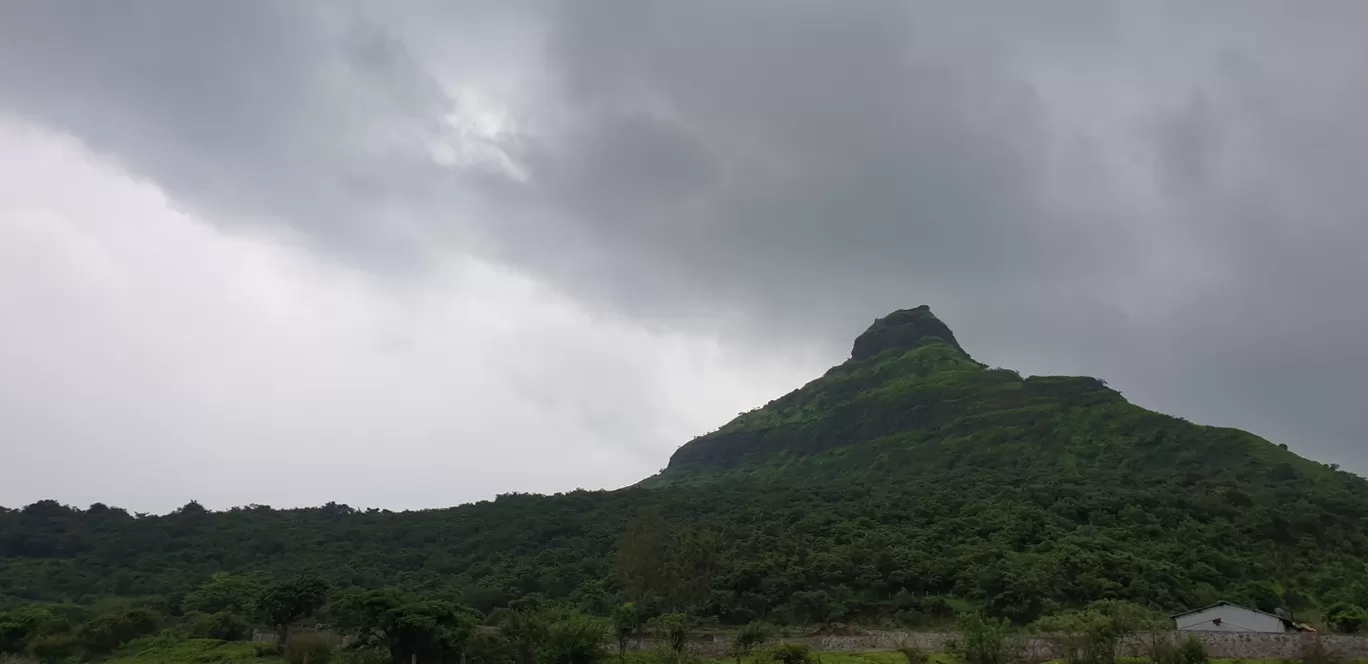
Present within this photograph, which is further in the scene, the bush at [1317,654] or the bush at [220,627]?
the bush at [220,627]

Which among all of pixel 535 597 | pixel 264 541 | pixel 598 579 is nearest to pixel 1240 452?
pixel 598 579

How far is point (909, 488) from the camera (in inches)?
3169

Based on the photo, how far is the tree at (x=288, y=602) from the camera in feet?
132

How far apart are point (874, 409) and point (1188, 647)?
339 ft

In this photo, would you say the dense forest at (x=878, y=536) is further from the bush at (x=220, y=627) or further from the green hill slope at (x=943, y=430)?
the bush at (x=220, y=627)

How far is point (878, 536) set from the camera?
59781 mm

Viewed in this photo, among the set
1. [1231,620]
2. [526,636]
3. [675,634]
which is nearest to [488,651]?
[526,636]

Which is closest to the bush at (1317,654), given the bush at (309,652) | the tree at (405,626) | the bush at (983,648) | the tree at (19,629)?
the bush at (983,648)

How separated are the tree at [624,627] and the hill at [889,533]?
30.7 feet

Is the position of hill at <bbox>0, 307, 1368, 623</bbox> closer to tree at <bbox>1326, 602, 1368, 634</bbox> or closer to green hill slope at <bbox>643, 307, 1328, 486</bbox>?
green hill slope at <bbox>643, 307, 1328, 486</bbox>

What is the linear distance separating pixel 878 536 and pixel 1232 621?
911 inches

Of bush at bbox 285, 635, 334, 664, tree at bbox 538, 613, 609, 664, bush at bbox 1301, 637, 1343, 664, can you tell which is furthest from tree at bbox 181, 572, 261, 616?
bush at bbox 1301, 637, 1343, 664

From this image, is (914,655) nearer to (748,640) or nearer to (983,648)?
(983,648)

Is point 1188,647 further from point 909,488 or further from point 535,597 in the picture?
point 909,488
